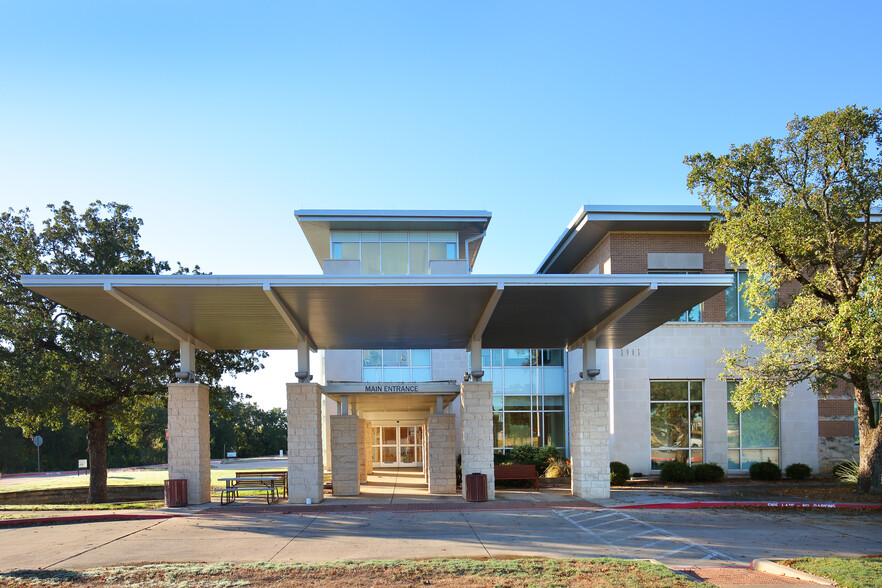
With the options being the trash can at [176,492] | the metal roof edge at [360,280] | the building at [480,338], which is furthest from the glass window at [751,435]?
the trash can at [176,492]

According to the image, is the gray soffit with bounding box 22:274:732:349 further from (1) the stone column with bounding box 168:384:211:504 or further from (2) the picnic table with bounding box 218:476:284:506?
(2) the picnic table with bounding box 218:476:284:506

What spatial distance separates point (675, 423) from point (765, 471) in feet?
11.0

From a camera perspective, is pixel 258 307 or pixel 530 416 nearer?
pixel 258 307

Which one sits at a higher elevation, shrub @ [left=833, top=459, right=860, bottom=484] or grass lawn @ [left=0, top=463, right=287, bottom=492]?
shrub @ [left=833, top=459, right=860, bottom=484]

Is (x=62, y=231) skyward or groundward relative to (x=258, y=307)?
skyward

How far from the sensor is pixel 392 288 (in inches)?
633

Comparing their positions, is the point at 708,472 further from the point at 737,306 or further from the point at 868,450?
the point at 737,306

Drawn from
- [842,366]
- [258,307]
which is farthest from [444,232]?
[842,366]

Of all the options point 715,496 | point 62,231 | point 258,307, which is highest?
point 62,231

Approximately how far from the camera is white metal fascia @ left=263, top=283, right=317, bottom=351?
16.0 m

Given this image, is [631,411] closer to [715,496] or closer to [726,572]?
[715,496]

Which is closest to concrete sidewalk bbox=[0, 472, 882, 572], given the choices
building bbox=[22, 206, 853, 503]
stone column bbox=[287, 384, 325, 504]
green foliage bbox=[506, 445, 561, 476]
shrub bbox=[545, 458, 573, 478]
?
stone column bbox=[287, 384, 325, 504]

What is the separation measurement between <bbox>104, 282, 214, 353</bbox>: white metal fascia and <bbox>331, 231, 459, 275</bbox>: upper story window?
8.93 m

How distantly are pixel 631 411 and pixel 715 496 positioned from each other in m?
6.20
